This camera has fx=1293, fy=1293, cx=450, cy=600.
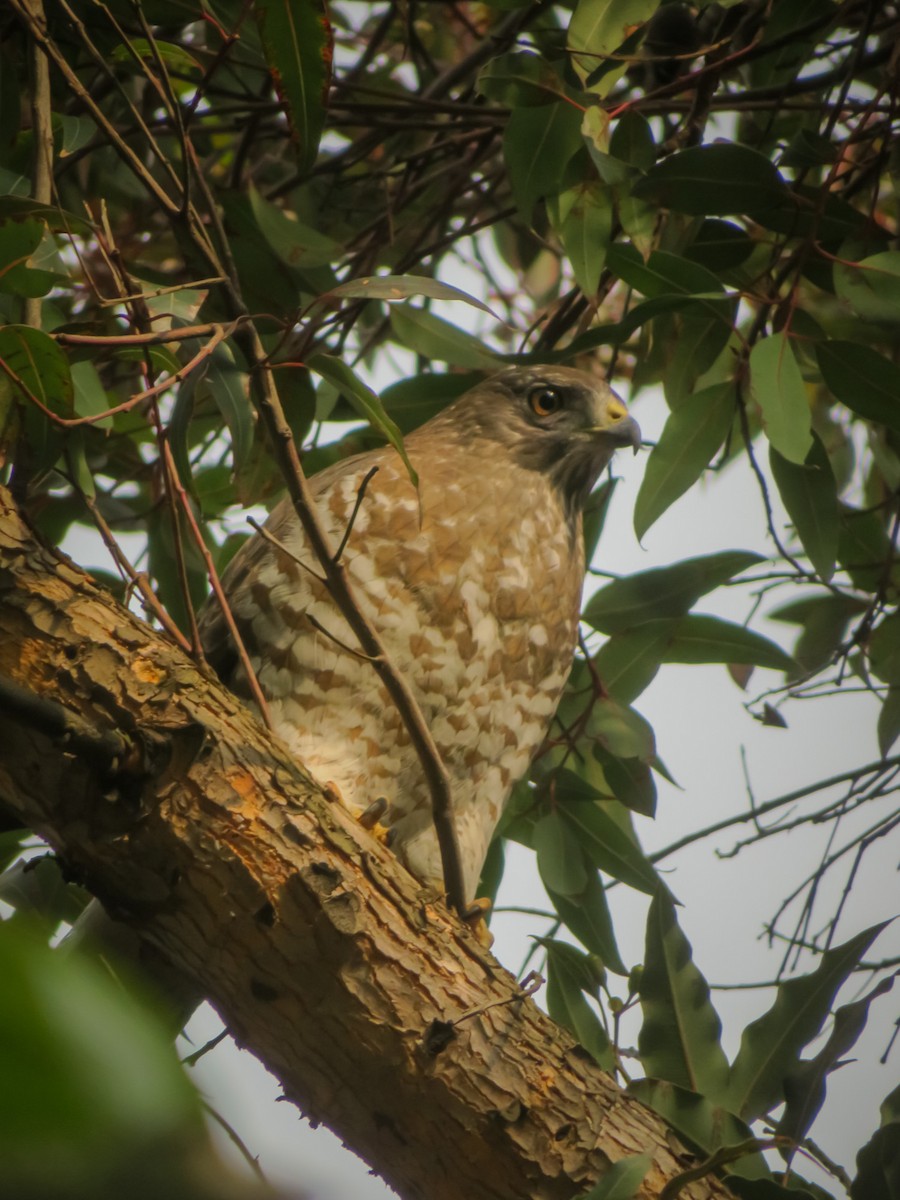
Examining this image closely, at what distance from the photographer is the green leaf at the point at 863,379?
3.05 meters

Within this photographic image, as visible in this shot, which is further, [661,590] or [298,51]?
[661,590]

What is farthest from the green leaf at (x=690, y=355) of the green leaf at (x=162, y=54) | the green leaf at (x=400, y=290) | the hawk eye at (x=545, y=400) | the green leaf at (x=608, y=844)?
the green leaf at (x=162, y=54)

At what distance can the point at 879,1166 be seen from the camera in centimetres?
249

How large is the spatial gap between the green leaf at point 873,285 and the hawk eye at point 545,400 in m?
1.04

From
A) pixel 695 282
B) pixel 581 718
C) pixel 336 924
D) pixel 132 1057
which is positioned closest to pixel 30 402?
pixel 336 924

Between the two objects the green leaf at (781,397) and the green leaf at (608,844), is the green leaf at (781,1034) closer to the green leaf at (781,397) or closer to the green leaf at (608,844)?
the green leaf at (608,844)

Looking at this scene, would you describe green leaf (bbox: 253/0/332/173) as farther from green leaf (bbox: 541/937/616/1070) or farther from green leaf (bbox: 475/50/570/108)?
green leaf (bbox: 541/937/616/1070)

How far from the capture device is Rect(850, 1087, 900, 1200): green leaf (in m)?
2.46

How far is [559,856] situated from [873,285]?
1619 mm

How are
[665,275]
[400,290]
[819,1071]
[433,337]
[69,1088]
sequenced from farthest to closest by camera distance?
[433,337] < [665,275] < [819,1071] < [400,290] < [69,1088]

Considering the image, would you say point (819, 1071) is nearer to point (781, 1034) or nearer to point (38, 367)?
point (781, 1034)

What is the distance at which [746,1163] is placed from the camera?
2.60 m

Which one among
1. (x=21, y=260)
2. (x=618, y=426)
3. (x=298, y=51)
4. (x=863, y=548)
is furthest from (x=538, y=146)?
(x=863, y=548)

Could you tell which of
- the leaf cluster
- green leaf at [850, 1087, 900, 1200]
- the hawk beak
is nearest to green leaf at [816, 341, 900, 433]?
the leaf cluster
